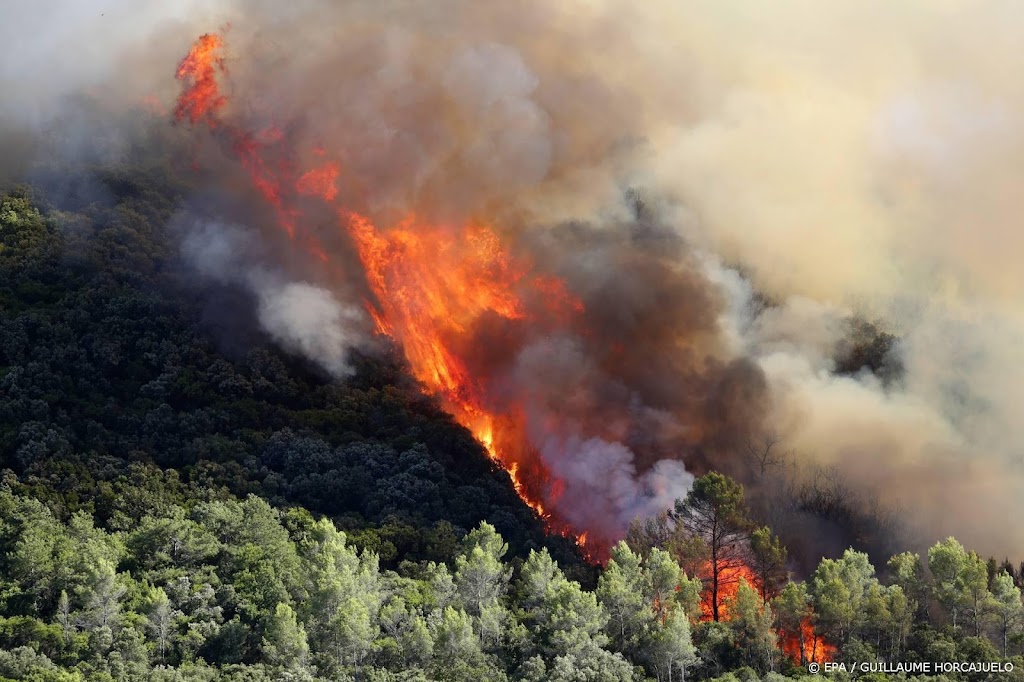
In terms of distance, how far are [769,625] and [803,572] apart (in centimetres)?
1408

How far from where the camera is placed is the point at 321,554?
245 feet

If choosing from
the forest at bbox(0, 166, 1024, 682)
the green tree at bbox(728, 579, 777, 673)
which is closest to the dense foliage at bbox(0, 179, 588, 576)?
the forest at bbox(0, 166, 1024, 682)

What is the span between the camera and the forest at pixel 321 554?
70.2 m

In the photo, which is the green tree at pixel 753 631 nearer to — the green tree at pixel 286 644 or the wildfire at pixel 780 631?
the wildfire at pixel 780 631

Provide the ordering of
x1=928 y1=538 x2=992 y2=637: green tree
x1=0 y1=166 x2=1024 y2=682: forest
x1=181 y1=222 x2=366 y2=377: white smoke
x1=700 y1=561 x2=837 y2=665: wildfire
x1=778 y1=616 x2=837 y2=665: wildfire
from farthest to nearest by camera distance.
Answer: x1=181 y1=222 x2=366 y2=377: white smoke, x1=700 y1=561 x2=837 y2=665: wildfire, x1=928 y1=538 x2=992 y2=637: green tree, x1=778 y1=616 x2=837 y2=665: wildfire, x1=0 y1=166 x2=1024 y2=682: forest

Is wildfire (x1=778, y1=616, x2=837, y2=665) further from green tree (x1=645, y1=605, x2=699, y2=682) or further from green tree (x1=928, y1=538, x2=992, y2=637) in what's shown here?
green tree (x1=928, y1=538, x2=992, y2=637)

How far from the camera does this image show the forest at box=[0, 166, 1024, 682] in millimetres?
70250

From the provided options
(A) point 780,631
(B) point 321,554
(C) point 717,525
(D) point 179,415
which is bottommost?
(A) point 780,631

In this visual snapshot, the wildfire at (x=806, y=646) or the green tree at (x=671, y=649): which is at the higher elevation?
the wildfire at (x=806, y=646)

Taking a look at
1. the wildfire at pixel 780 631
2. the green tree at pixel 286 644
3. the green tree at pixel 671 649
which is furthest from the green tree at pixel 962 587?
the green tree at pixel 286 644

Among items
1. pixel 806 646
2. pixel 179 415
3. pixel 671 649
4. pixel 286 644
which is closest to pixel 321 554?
pixel 286 644

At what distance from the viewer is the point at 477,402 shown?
103 meters

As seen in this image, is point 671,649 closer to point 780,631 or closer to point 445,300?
point 780,631

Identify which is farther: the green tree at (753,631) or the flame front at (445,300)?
the flame front at (445,300)
